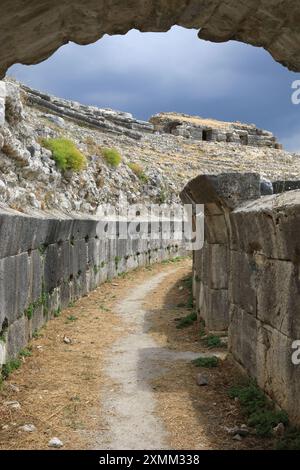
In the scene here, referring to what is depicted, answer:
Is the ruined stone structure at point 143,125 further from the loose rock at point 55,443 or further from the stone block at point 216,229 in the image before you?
the loose rock at point 55,443

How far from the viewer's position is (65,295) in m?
11.9

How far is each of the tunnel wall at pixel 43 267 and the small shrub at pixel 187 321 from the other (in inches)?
101

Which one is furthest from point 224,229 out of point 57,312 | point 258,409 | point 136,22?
point 136,22

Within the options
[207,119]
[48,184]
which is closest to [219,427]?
[48,184]

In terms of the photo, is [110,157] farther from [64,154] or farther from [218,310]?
[218,310]

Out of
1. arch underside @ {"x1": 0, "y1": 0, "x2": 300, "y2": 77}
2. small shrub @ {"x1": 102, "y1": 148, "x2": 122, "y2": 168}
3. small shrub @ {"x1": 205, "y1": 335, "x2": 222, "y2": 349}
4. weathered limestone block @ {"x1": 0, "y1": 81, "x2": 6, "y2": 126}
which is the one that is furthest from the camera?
small shrub @ {"x1": 102, "y1": 148, "x2": 122, "y2": 168}

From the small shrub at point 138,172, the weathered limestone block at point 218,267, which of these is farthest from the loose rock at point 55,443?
the small shrub at point 138,172

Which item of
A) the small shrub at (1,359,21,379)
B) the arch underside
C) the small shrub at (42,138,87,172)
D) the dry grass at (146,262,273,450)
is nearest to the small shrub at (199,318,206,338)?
the dry grass at (146,262,273,450)

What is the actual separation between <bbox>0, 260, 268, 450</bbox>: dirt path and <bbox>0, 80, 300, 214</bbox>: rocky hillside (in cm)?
263

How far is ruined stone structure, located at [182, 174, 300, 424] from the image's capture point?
16.2ft

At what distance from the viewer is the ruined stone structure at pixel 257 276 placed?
4.95 metres

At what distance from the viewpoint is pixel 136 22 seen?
4.30m

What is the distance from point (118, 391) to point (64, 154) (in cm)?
1223

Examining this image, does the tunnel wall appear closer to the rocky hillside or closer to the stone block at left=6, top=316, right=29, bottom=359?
the stone block at left=6, top=316, right=29, bottom=359
